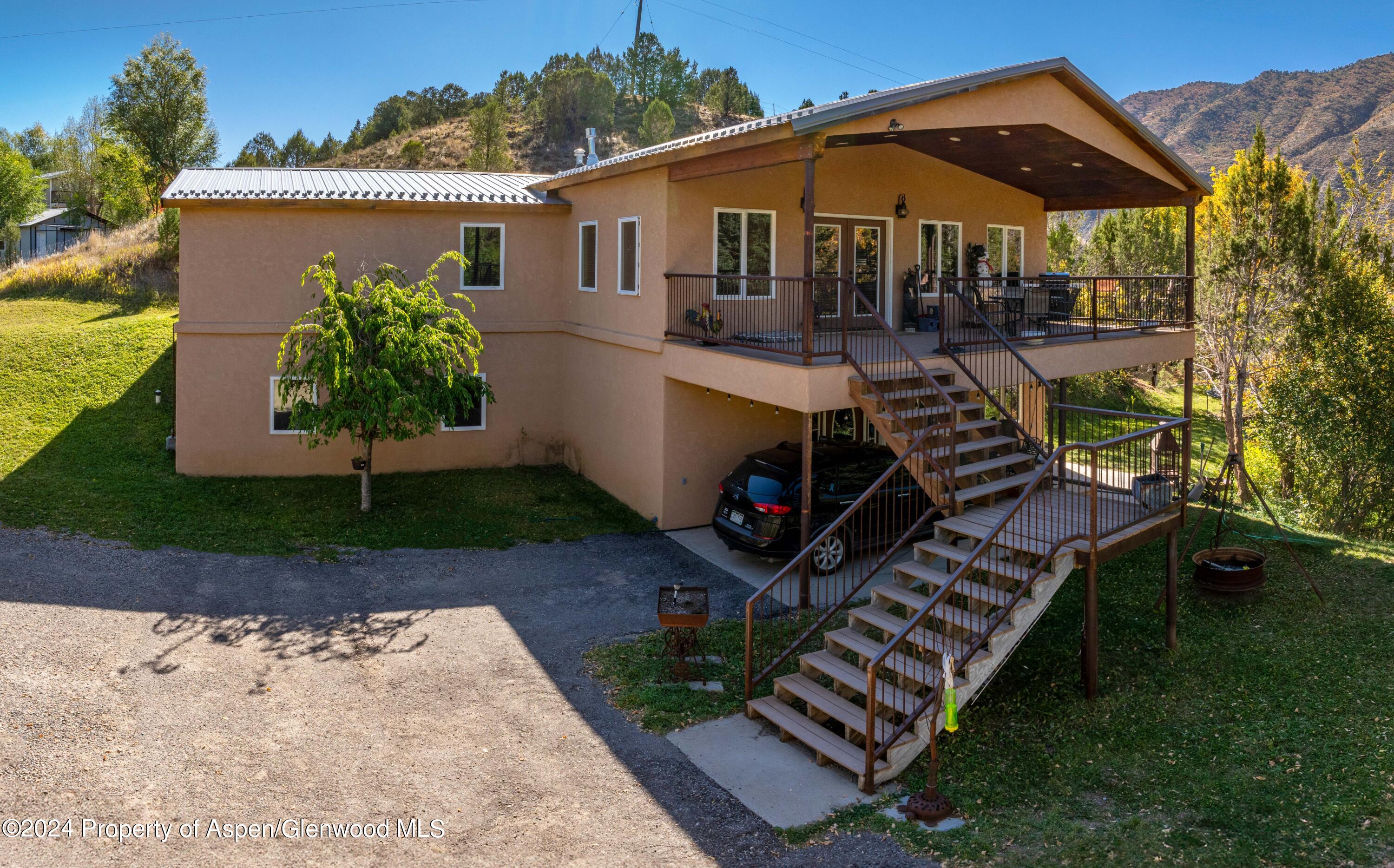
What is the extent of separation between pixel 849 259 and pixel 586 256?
445cm

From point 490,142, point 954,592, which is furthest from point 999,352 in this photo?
point 490,142

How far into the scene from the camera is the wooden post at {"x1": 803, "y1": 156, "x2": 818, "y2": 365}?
10.8 m

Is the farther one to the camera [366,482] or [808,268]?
[366,482]

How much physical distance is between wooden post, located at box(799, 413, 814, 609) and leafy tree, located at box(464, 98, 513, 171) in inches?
1256

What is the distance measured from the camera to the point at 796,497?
12.1 metres

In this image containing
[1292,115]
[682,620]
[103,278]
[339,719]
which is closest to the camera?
[339,719]

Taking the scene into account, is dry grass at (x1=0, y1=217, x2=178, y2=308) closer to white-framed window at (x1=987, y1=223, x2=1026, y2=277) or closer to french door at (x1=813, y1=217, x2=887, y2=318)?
french door at (x1=813, y1=217, x2=887, y2=318)

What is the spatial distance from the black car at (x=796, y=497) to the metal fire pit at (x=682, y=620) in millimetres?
2570

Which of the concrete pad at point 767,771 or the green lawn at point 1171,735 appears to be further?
the concrete pad at point 767,771

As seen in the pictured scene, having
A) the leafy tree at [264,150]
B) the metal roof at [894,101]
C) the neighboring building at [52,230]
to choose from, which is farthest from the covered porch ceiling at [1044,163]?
the leafy tree at [264,150]

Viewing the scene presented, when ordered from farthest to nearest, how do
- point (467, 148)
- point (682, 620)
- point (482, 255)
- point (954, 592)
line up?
point (467, 148) → point (482, 255) → point (682, 620) → point (954, 592)

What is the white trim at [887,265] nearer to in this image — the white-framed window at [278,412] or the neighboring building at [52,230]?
the white-framed window at [278,412]

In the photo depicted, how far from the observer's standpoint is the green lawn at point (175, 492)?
538 inches

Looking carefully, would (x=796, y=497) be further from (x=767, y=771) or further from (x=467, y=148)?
(x=467, y=148)
